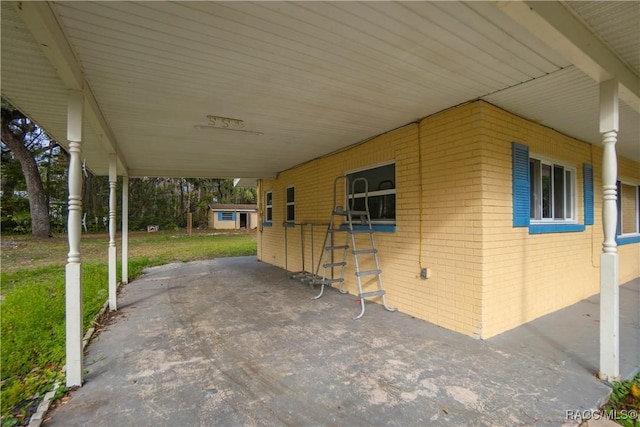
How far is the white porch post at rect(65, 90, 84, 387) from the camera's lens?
243 centimetres

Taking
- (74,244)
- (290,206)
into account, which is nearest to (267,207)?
(290,206)

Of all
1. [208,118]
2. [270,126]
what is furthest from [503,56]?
[208,118]

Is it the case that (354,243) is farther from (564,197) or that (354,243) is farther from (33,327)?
(33,327)

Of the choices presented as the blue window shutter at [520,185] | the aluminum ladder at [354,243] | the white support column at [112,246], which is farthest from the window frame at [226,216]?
the blue window shutter at [520,185]

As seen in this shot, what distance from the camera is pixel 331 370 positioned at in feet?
8.48

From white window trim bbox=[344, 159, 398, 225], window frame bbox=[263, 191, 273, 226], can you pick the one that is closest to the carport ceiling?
white window trim bbox=[344, 159, 398, 225]

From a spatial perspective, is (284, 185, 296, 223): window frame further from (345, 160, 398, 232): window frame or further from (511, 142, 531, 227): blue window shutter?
(511, 142, 531, 227): blue window shutter

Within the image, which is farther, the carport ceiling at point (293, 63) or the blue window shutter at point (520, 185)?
the blue window shutter at point (520, 185)

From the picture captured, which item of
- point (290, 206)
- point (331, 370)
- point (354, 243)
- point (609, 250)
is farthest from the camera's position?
point (290, 206)

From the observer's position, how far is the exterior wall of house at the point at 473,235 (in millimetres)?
3234

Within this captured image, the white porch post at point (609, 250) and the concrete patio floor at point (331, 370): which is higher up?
the white porch post at point (609, 250)

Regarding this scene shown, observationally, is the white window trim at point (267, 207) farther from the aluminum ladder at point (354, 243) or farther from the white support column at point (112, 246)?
the white support column at point (112, 246)

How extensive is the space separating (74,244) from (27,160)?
17733 millimetres

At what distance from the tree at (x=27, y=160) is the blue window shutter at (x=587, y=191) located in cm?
2045
